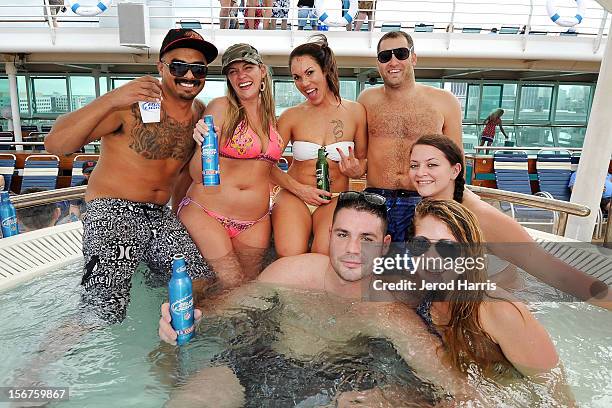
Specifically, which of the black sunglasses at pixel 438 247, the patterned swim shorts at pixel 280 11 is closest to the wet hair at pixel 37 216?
the black sunglasses at pixel 438 247

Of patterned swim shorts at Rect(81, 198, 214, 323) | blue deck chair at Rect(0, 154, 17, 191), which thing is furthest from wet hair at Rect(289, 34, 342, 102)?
blue deck chair at Rect(0, 154, 17, 191)

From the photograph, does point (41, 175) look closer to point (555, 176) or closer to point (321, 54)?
point (321, 54)

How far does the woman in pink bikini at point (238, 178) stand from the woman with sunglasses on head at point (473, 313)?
48.8 inches

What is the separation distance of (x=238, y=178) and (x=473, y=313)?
1664 mm

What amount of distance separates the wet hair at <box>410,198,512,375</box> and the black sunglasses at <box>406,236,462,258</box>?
3cm

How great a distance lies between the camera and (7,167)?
291 inches

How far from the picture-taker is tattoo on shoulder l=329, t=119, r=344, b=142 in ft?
9.58

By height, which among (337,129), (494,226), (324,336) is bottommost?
(324,336)

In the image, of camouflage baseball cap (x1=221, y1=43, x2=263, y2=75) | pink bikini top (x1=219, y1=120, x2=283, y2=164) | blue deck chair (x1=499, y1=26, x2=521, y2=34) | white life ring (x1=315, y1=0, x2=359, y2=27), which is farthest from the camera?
blue deck chair (x1=499, y1=26, x2=521, y2=34)

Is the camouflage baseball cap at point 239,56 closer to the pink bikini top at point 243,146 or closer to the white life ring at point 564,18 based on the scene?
the pink bikini top at point 243,146

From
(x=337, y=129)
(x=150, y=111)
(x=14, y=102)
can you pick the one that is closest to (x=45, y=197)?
(x=150, y=111)

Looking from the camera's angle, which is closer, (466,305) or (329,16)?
(466,305)

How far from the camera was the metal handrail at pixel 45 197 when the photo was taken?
3.19 m

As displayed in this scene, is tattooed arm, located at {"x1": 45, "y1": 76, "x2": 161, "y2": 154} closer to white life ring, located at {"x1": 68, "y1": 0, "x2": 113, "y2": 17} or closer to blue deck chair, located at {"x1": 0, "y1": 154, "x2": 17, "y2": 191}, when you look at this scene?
blue deck chair, located at {"x1": 0, "y1": 154, "x2": 17, "y2": 191}
